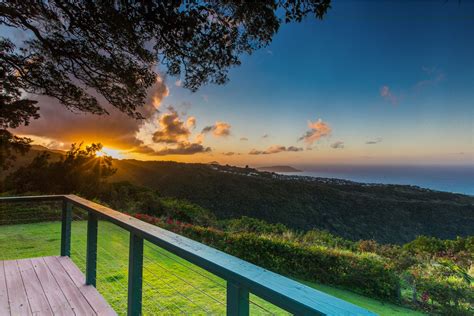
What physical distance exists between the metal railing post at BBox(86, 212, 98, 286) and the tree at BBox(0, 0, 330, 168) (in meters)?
2.56

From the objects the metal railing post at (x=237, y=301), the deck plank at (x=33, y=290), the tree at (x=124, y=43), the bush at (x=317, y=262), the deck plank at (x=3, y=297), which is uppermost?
the tree at (x=124, y=43)

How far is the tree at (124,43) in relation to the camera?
150 inches

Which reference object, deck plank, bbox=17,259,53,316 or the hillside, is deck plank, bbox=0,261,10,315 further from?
the hillside

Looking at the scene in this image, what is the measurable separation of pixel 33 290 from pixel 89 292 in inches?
21.0

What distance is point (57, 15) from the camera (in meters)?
4.62

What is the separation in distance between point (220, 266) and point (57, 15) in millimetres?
5073

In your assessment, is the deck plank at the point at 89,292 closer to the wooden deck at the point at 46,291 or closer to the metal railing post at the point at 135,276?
the wooden deck at the point at 46,291

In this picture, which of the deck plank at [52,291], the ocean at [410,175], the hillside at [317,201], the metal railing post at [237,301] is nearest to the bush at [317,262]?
the deck plank at [52,291]

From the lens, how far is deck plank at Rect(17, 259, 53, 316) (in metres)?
2.41

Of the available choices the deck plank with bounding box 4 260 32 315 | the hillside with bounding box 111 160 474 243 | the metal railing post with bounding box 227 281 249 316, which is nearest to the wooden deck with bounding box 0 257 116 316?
the deck plank with bounding box 4 260 32 315

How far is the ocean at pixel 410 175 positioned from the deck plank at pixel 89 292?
14.0 meters

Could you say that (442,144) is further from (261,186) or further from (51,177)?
(51,177)

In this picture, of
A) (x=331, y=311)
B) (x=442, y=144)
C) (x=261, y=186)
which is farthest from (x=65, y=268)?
(x=261, y=186)

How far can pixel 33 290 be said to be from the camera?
9.16 feet
